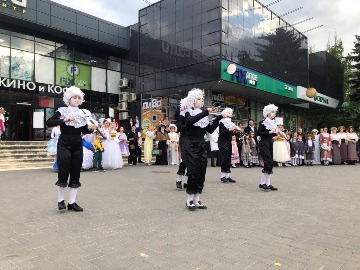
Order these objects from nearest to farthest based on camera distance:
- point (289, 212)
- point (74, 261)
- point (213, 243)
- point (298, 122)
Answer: point (74, 261), point (213, 243), point (289, 212), point (298, 122)

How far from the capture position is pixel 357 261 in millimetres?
3309

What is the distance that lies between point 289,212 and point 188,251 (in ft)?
8.51

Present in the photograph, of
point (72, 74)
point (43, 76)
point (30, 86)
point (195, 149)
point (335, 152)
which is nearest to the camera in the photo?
point (195, 149)

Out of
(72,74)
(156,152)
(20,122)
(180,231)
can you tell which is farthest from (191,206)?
(72,74)

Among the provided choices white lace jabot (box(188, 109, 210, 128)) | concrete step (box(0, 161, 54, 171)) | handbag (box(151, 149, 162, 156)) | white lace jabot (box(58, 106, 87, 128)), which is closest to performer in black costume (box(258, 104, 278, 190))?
white lace jabot (box(188, 109, 210, 128))

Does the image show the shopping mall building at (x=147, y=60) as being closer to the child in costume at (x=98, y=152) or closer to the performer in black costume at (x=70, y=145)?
the child in costume at (x=98, y=152)

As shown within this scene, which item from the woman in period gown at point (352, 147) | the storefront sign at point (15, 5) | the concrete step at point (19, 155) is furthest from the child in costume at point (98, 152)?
the woman in period gown at point (352, 147)

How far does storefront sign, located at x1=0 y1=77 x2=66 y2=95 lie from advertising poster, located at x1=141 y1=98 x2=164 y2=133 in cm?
652

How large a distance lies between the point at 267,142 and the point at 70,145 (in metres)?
4.80

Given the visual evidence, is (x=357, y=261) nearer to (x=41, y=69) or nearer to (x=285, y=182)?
(x=285, y=182)

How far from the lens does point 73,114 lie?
5.65 m

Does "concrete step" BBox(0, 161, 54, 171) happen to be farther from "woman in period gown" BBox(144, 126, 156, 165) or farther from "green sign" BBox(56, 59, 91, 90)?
"green sign" BBox(56, 59, 91, 90)

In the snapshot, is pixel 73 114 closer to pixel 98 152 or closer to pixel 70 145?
pixel 70 145

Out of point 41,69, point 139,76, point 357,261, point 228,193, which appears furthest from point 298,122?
point 357,261
